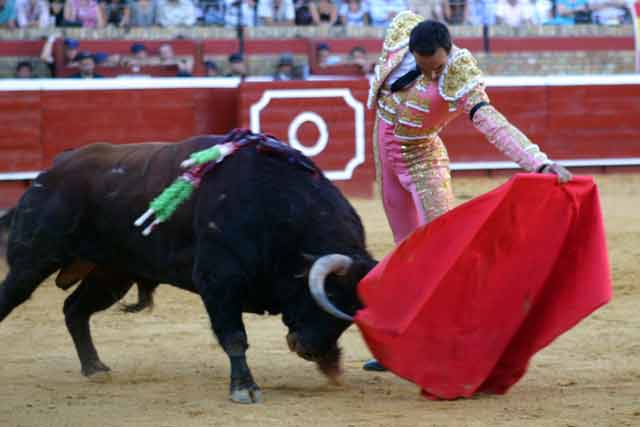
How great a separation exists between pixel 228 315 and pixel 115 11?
7.54m

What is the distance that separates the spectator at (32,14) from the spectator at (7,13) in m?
0.05

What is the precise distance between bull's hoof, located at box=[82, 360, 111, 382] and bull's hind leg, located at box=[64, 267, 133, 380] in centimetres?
7

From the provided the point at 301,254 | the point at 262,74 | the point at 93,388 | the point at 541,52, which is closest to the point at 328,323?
the point at 301,254

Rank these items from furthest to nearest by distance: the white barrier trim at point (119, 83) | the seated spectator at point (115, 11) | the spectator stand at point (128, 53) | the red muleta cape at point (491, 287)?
1. the seated spectator at point (115, 11)
2. the spectator stand at point (128, 53)
3. the white barrier trim at point (119, 83)
4. the red muleta cape at point (491, 287)

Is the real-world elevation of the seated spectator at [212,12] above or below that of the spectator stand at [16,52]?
above

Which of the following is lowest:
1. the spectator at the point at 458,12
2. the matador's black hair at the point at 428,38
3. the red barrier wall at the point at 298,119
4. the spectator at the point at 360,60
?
the red barrier wall at the point at 298,119

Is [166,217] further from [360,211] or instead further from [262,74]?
[262,74]

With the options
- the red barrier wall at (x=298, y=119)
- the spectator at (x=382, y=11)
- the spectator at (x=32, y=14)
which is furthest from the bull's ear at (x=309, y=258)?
the spectator at (x=382, y=11)

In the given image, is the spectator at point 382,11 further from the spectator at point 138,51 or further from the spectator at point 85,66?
the spectator at point 85,66

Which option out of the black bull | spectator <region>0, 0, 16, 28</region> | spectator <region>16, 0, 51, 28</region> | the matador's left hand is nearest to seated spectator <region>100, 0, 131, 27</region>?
spectator <region>16, 0, 51, 28</region>

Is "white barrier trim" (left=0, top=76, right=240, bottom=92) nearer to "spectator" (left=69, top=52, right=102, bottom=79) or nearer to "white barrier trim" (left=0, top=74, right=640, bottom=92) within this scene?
"white barrier trim" (left=0, top=74, right=640, bottom=92)

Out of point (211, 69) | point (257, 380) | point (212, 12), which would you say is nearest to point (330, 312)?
point (257, 380)

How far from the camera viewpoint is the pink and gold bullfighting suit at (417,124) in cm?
374

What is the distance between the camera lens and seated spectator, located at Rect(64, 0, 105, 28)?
10672 mm
